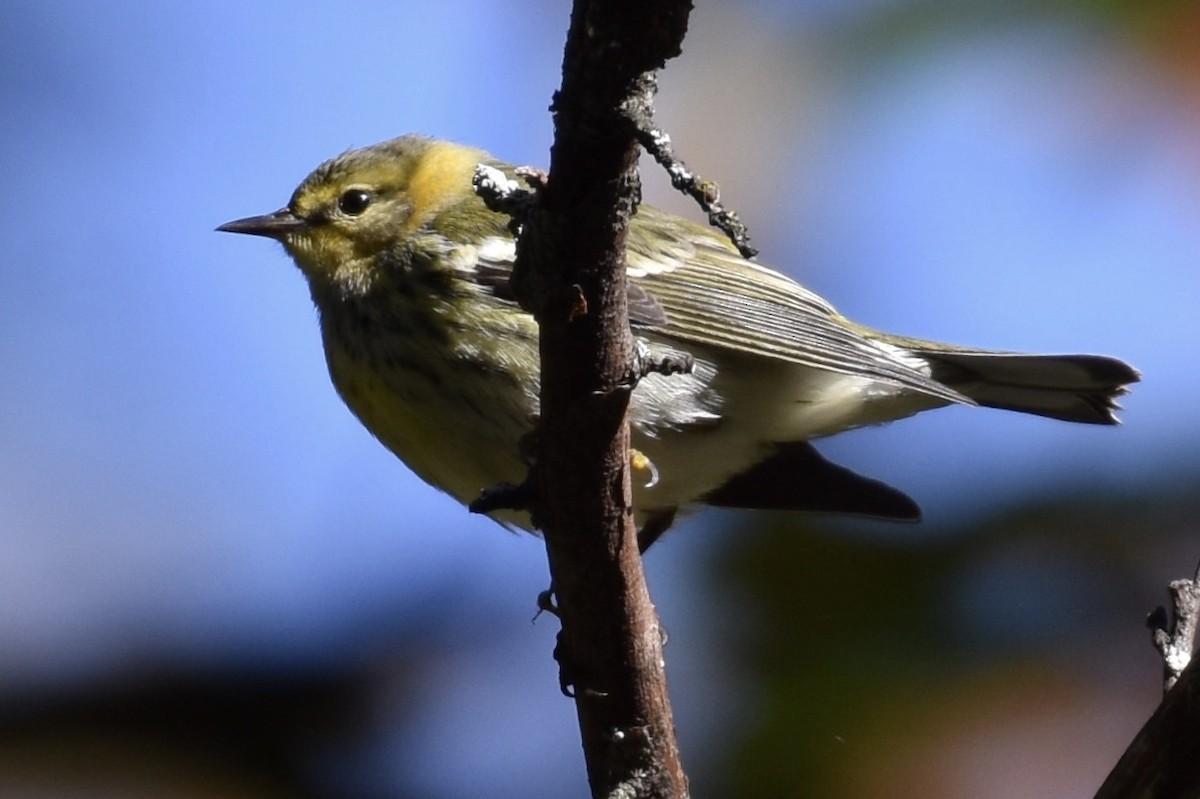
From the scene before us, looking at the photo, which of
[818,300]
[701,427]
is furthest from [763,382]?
[818,300]

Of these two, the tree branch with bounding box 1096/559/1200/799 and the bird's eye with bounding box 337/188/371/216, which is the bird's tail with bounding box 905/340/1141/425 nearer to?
the bird's eye with bounding box 337/188/371/216

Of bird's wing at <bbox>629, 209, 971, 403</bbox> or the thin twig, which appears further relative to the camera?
bird's wing at <bbox>629, 209, 971, 403</bbox>

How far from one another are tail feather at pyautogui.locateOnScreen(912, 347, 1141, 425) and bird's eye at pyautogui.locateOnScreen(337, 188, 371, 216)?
1439mm

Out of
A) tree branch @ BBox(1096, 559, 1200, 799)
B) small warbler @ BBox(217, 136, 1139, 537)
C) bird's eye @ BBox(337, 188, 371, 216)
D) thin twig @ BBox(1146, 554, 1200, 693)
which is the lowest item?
tree branch @ BBox(1096, 559, 1200, 799)

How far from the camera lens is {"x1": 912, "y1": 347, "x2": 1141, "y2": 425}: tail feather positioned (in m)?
3.28

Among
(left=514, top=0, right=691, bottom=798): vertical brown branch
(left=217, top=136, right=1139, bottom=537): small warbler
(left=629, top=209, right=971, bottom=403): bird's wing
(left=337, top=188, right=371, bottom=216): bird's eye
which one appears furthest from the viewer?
(left=337, top=188, right=371, bottom=216): bird's eye

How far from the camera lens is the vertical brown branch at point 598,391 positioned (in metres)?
1.38

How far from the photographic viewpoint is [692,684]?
285 centimetres

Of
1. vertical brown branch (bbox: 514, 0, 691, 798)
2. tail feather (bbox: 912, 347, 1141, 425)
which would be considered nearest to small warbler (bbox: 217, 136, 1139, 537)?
tail feather (bbox: 912, 347, 1141, 425)

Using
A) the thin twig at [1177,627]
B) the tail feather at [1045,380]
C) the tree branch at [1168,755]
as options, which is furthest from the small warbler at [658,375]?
the tree branch at [1168,755]

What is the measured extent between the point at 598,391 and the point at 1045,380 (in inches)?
75.3

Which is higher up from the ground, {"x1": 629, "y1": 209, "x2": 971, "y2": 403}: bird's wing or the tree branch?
{"x1": 629, "y1": 209, "x2": 971, "y2": 403}: bird's wing

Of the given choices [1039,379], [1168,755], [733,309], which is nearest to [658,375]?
[733,309]

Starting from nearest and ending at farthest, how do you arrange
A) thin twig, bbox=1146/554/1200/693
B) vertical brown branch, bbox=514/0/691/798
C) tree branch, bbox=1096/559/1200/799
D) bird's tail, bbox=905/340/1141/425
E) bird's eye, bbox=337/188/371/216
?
vertical brown branch, bbox=514/0/691/798 < tree branch, bbox=1096/559/1200/799 < thin twig, bbox=1146/554/1200/693 < bird's tail, bbox=905/340/1141/425 < bird's eye, bbox=337/188/371/216
